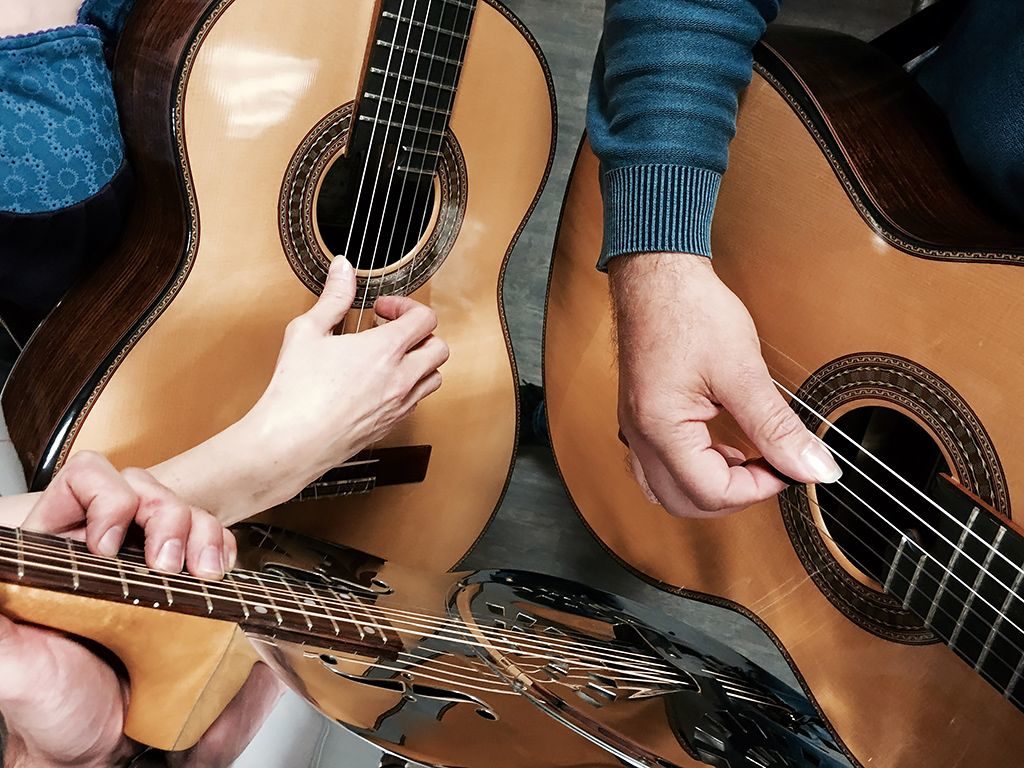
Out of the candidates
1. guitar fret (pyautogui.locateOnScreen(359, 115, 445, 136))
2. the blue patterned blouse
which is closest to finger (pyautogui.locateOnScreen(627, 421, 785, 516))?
guitar fret (pyautogui.locateOnScreen(359, 115, 445, 136))

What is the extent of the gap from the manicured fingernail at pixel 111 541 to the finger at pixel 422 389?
0.45 meters

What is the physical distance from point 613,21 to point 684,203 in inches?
8.5

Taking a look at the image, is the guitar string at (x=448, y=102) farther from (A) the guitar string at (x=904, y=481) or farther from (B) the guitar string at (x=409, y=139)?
(A) the guitar string at (x=904, y=481)

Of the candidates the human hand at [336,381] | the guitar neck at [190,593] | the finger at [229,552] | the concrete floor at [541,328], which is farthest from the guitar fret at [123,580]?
the concrete floor at [541,328]

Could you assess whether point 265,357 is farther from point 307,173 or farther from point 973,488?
point 973,488

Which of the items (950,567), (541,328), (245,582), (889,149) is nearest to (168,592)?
(245,582)

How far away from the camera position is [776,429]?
761 mm

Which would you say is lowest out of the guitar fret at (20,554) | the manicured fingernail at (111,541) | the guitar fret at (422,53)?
the manicured fingernail at (111,541)

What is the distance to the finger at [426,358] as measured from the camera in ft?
3.11

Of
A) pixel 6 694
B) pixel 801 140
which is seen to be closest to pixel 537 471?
pixel 801 140

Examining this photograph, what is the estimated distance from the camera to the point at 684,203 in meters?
0.83

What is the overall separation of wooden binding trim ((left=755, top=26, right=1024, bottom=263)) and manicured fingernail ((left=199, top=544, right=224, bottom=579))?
687mm

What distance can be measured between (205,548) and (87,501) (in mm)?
90

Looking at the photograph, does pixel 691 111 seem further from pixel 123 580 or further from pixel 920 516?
pixel 123 580
